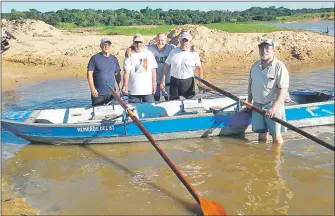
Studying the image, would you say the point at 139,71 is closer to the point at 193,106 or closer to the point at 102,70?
the point at 102,70

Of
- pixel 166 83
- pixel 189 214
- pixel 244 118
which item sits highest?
pixel 166 83

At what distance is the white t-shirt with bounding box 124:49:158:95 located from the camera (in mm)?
8406

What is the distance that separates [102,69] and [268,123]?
342 cm

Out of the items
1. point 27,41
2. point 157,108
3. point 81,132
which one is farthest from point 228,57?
point 81,132

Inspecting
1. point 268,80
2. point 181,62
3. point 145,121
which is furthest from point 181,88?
point 268,80

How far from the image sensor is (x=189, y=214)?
543cm

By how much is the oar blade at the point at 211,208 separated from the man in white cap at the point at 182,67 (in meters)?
3.96

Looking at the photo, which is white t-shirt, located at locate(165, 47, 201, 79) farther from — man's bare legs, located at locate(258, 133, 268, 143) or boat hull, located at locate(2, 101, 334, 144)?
man's bare legs, located at locate(258, 133, 268, 143)

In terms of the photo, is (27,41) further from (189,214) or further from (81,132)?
(189,214)

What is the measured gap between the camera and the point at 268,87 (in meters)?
6.94

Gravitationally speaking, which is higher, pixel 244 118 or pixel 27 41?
pixel 27 41

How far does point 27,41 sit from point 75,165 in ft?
59.4

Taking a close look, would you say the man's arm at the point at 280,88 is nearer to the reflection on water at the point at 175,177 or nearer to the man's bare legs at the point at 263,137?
the reflection on water at the point at 175,177

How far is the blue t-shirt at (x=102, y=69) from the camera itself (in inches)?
326
